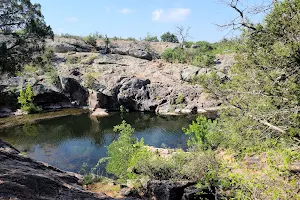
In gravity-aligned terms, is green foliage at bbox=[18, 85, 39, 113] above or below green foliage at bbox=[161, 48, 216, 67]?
below

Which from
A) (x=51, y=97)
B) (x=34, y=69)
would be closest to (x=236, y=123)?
(x=51, y=97)

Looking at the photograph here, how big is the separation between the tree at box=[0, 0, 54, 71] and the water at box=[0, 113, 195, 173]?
7.46 metres

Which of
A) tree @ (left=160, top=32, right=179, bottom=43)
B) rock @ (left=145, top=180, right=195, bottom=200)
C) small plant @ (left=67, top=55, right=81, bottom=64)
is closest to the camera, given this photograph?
rock @ (left=145, top=180, right=195, bottom=200)

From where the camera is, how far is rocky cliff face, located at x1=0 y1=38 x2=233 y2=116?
1444 inches

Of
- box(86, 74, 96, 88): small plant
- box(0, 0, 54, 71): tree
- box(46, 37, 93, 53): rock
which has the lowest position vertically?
box(86, 74, 96, 88): small plant

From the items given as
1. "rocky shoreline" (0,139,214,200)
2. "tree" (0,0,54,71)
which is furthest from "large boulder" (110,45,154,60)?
"rocky shoreline" (0,139,214,200)

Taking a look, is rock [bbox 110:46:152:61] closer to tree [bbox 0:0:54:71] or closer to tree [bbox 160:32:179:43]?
tree [bbox 160:32:179:43]

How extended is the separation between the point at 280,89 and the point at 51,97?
119 ft

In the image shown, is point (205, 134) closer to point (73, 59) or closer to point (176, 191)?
point (176, 191)

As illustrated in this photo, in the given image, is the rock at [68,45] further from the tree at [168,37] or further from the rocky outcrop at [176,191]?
the rocky outcrop at [176,191]

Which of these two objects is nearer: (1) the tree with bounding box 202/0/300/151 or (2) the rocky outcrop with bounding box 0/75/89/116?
(1) the tree with bounding box 202/0/300/151

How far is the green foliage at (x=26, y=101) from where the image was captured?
3316 cm

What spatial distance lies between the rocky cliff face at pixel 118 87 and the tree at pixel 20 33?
70.5 ft

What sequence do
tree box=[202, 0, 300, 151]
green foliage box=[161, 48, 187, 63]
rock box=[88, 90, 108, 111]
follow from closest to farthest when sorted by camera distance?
1. tree box=[202, 0, 300, 151]
2. rock box=[88, 90, 108, 111]
3. green foliage box=[161, 48, 187, 63]
